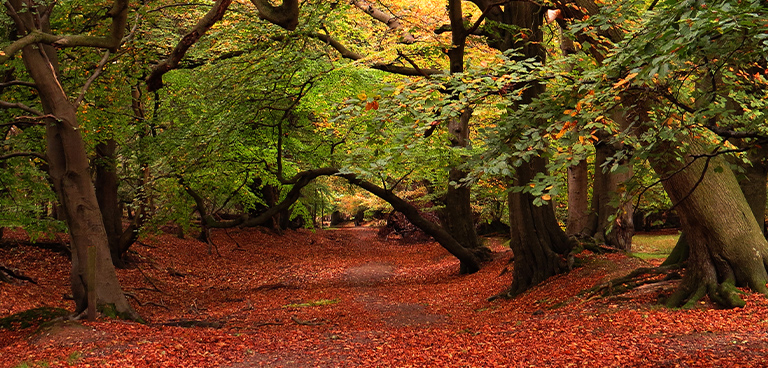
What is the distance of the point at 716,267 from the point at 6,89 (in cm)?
1258

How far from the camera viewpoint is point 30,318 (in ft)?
28.2

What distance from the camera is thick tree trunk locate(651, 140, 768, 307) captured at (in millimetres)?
7297

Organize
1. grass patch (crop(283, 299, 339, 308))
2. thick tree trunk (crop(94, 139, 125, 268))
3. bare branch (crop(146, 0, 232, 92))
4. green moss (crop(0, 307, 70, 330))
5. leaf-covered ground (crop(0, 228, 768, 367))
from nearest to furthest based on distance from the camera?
leaf-covered ground (crop(0, 228, 768, 367)) < bare branch (crop(146, 0, 232, 92)) < green moss (crop(0, 307, 70, 330)) < grass patch (crop(283, 299, 339, 308)) < thick tree trunk (crop(94, 139, 125, 268))

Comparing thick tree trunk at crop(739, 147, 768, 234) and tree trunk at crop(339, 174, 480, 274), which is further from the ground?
thick tree trunk at crop(739, 147, 768, 234)

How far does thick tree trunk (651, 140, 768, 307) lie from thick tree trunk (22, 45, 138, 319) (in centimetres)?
808

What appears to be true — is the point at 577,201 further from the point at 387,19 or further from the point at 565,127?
the point at 565,127

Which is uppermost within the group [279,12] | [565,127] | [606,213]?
[279,12]

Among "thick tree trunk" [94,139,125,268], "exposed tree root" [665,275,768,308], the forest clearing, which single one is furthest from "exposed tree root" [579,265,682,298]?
"thick tree trunk" [94,139,125,268]

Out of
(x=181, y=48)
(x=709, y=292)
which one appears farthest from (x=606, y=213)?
(x=181, y=48)

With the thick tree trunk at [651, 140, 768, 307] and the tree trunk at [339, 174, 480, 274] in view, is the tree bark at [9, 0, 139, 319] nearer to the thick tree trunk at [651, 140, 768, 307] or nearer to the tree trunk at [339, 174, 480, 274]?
the tree trunk at [339, 174, 480, 274]

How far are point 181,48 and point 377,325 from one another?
524cm

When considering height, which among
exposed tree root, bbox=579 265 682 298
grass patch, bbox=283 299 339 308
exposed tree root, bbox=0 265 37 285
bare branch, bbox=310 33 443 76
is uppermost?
bare branch, bbox=310 33 443 76

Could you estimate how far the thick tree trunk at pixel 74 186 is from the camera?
8305 mm

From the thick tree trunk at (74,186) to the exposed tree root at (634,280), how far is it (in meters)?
7.27
